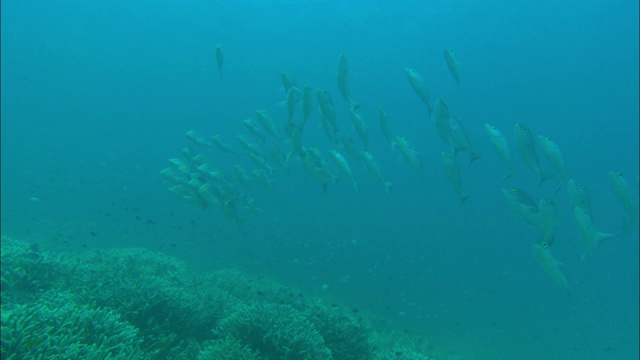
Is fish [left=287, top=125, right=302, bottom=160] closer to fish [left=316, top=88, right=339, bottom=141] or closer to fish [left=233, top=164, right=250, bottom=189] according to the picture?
fish [left=316, top=88, right=339, bottom=141]

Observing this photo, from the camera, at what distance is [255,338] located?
4.90 m

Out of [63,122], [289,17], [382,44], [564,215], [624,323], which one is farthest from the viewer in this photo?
[63,122]

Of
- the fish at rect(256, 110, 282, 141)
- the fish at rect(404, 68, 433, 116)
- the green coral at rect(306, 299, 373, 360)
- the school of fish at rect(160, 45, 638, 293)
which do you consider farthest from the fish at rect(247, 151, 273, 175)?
the green coral at rect(306, 299, 373, 360)

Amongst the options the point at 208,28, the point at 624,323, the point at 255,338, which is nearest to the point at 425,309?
the point at 255,338

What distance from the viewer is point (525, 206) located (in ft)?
21.9

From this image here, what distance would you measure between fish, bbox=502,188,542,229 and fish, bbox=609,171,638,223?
1852 millimetres

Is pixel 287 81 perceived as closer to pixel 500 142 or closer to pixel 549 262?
pixel 500 142

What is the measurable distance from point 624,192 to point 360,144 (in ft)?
172

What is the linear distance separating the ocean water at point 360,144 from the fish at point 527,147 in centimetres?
651

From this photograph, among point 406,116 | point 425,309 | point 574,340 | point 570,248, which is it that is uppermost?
point 406,116

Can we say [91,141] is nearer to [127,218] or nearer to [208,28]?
[208,28]

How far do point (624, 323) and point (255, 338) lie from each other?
1255 inches

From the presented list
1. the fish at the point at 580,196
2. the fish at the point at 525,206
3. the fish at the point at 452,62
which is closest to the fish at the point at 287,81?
the fish at the point at 452,62

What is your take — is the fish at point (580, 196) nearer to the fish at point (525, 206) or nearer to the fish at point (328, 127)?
the fish at point (525, 206)
